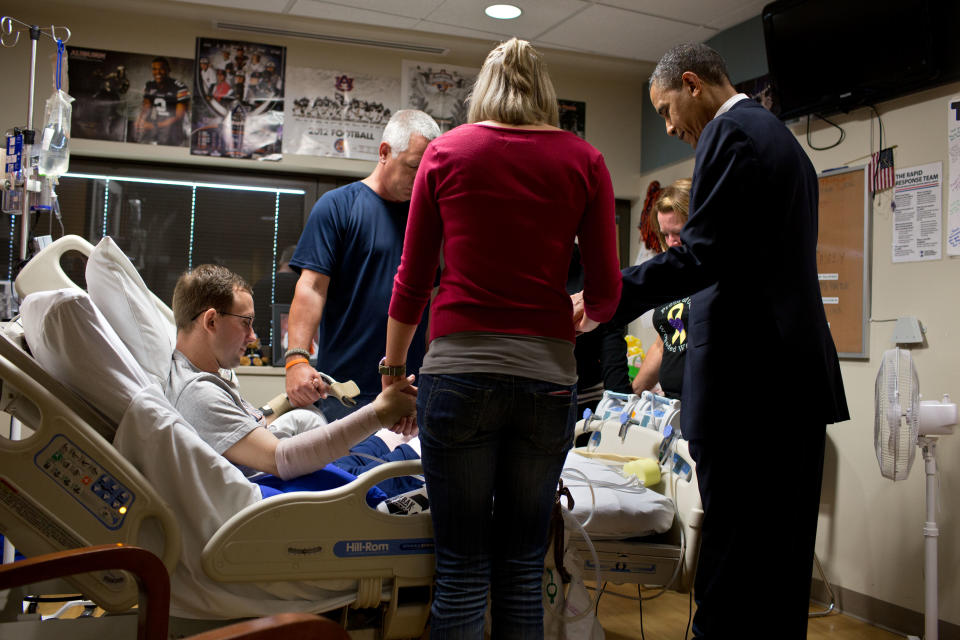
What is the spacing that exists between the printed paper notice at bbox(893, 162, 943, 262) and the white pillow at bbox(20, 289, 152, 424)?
2.83 meters

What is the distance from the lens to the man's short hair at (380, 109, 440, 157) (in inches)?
87.9

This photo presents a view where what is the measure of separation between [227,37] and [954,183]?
3658 millimetres

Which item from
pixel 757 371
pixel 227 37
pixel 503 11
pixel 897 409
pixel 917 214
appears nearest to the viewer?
pixel 757 371

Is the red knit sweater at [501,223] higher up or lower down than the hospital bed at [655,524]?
higher up

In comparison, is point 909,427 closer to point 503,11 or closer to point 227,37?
point 503,11

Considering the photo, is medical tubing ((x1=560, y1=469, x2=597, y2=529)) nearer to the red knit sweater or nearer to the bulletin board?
the red knit sweater

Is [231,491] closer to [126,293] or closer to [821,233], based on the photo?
[126,293]

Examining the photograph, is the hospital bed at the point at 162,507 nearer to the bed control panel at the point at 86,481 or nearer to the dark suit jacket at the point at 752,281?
the bed control panel at the point at 86,481

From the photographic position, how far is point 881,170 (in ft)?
10.3

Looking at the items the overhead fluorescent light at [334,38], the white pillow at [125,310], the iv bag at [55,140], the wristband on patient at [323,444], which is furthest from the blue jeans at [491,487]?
the overhead fluorescent light at [334,38]

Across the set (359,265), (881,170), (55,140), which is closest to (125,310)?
(359,265)

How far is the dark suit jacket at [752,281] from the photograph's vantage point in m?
1.62

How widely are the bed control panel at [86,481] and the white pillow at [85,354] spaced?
119 millimetres

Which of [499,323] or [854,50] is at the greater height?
[854,50]
